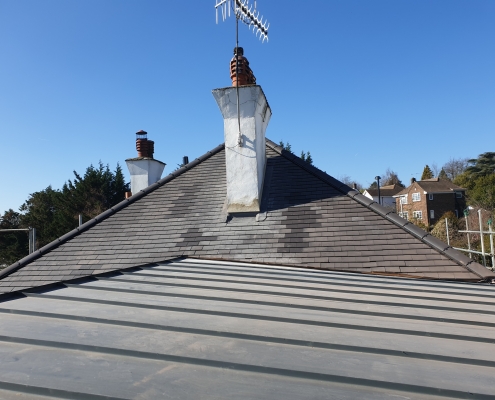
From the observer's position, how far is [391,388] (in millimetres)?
1645

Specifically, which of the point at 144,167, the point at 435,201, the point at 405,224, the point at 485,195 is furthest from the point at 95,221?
the point at 435,201

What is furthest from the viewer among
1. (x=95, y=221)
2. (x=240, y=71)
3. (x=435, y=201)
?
(x=435, y=201)

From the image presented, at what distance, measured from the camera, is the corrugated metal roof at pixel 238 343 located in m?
1.62

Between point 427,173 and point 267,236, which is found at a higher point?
point 427,173

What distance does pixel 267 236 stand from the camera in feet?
23.3

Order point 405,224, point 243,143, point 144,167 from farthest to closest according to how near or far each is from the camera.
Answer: point 144,167
point 243,143
point 405,224

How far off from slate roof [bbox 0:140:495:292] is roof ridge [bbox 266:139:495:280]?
2 cm

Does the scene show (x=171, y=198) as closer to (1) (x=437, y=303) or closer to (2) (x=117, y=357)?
(1) (x=437, y=303)

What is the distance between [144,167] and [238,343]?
9818 millimetres

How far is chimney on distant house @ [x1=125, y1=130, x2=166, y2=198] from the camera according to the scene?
11242mm

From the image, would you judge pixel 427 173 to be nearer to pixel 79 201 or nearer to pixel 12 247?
pixel 79 201

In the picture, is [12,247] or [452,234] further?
[12,247]

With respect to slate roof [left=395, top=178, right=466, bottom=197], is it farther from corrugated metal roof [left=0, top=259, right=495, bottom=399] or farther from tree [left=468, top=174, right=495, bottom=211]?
corrugated metal roof [left=0, top=259, right=495, bottom=399]

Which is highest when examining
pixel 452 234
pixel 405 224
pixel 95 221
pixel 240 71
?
pixel 240 71
